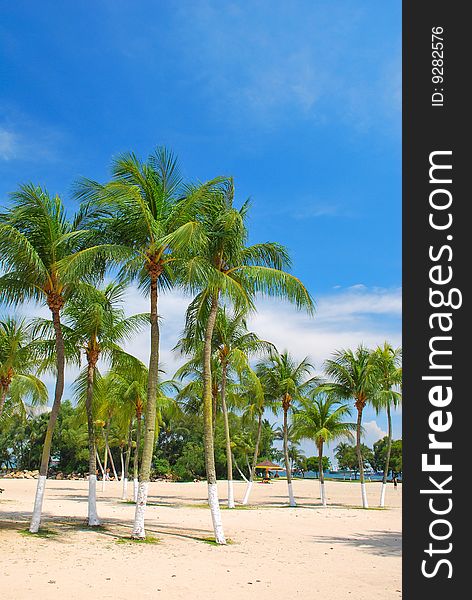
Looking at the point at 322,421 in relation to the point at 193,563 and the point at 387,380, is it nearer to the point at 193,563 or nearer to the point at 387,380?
the point at 387,380

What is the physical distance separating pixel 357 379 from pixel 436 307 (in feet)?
87.6

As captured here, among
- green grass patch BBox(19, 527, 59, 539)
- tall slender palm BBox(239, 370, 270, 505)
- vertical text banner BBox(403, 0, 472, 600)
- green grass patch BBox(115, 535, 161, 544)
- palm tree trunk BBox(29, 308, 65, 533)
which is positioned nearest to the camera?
vertical text banner BBox(403, 0, 472, 600)

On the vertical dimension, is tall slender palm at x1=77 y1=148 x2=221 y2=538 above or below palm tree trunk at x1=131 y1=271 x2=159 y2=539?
above

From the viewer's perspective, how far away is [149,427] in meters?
14.8

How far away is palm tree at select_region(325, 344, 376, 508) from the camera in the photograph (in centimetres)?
3166

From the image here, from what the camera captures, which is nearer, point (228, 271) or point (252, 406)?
point (228, 271)

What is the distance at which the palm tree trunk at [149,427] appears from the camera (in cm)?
1464

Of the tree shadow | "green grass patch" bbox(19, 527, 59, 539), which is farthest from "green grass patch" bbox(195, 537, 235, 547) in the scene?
"green grass patch" bbox(19, 527, 59, 539)

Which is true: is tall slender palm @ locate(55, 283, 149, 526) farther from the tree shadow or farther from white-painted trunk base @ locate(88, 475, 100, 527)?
the tree shadow

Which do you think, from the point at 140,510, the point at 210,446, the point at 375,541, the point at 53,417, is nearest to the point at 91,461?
the point at 53,417

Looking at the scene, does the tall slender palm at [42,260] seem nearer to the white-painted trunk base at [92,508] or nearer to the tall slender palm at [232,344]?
the white-painted trunk base at [92,508]

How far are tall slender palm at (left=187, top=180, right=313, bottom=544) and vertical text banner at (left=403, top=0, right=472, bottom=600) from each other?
892cm

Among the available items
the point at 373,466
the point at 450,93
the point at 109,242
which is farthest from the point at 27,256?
the point at 373,466

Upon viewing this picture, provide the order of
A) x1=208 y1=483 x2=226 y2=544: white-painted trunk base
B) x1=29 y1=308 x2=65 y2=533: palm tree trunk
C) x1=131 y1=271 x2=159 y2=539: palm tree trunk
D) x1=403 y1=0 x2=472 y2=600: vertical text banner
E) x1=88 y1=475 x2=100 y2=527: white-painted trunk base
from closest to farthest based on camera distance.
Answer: x1=403 y1=0 x2=472 y2=600: vertical text banner
x1=131 y1=271 x2=159 y2=539: palm tree trunk
x1=208 y1=483 x2=226 y2=544: white-painted trunk base
x1=29 y1=308 x2=65 y2=533: palm tree trunk
x1=88 y1=475 x2=100 y2=527: white-painted trunk base
